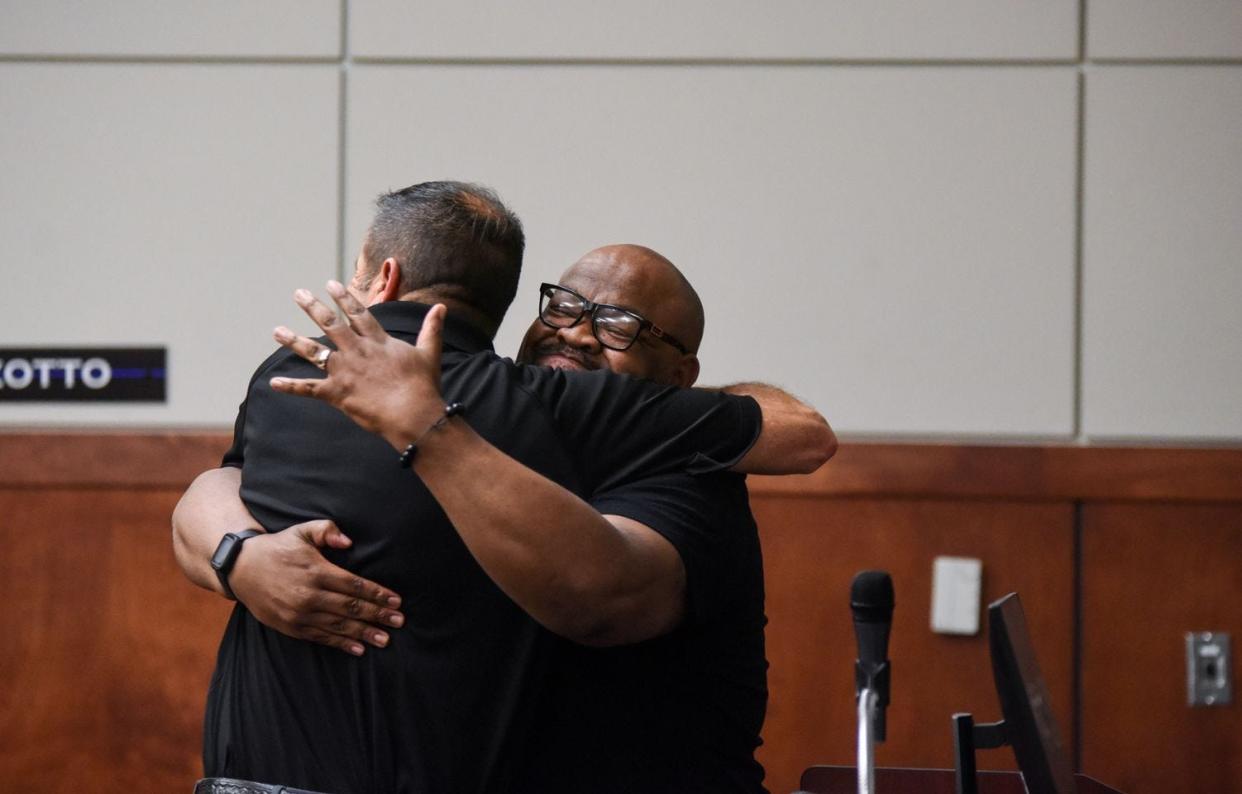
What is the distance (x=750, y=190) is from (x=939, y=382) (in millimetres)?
677

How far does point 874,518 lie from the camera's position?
3.34m

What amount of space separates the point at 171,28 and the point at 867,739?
2.59 m

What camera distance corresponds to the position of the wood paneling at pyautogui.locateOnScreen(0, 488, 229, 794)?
3.42 meters

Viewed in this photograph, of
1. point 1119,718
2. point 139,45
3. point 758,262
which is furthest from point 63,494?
point 1119,718

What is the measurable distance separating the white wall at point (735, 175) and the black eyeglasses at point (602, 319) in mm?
1265

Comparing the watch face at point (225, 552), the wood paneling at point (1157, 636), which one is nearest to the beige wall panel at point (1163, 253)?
the wood paneling at point (1157, 636)

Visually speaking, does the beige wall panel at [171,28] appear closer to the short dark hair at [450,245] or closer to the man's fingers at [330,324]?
the short dark hair at [450,245]

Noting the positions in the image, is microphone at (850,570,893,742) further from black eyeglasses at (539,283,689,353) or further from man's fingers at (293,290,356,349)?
man's fingers at (293,290,356,349)

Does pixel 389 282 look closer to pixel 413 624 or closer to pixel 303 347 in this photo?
pixel 303 347

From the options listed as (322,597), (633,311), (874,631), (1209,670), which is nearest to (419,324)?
(322,597)

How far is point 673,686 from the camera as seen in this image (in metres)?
1.75

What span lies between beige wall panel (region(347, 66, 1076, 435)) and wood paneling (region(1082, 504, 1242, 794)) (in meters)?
0.35

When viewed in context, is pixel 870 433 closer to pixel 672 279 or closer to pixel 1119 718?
pixel 1119 718

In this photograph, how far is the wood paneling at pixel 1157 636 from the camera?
3.29 metres
